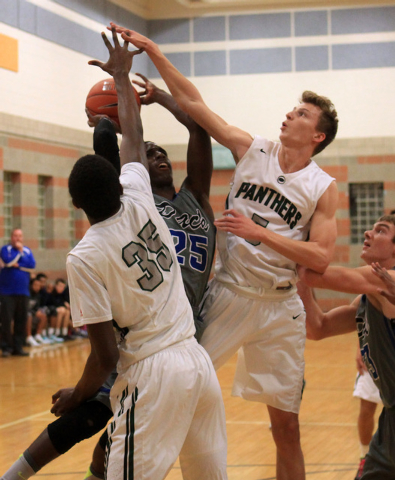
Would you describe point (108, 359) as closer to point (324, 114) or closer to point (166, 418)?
point (166, 418)

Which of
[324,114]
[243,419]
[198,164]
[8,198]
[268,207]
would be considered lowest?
[243,419]

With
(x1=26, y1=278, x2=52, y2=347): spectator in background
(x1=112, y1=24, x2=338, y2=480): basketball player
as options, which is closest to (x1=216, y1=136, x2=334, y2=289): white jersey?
(x1=112, y1=24, x2=338, y2=480): basketball player

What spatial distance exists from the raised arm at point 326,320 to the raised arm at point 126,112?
139 centimetres

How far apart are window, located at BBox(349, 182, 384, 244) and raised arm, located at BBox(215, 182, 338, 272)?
12.6 meters

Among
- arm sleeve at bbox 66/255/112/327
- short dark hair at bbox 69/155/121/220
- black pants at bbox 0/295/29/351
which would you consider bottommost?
black pants at bbox 0/295/29/351

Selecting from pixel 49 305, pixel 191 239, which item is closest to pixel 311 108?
pixel 191 239

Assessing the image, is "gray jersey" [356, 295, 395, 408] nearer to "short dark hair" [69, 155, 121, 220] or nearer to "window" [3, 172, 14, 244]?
"short dark hair" [69, 155, 121, 220]

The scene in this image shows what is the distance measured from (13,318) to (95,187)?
29.0 feet

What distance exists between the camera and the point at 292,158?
380cm

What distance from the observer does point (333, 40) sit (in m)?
16.0

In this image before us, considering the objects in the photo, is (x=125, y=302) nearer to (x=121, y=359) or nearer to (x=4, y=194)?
(x=121, y=359)

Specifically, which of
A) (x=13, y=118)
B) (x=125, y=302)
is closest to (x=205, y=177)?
(x=125, y=302)

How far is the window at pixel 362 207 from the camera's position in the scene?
15.9 m

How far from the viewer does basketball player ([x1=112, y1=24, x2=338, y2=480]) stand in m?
3.69
